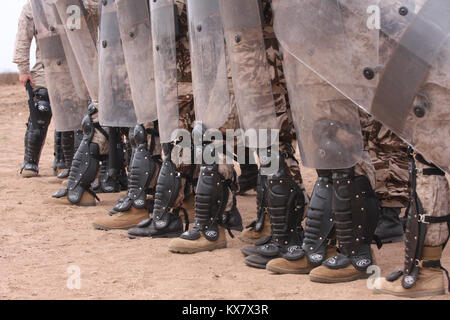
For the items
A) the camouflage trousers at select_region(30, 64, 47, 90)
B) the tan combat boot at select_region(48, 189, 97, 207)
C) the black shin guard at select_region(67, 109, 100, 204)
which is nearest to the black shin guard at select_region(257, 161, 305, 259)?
the black shin guard at select_region(67, 109, 100, 204)

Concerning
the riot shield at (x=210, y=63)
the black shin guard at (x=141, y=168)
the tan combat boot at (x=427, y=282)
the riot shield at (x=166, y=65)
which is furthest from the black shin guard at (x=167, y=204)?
the tan combat boot at (x=427, y=282)

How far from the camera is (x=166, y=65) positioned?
16.8 feet

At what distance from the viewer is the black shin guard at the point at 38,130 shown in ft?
28.7

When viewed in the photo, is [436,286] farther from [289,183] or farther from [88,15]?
[88,15]

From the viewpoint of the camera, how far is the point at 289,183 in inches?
178

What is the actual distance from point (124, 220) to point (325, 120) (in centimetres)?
235

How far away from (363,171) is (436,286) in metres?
0.75

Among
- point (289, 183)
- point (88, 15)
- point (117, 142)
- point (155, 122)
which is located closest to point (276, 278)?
point (289, 183)

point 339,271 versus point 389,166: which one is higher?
point 389,166

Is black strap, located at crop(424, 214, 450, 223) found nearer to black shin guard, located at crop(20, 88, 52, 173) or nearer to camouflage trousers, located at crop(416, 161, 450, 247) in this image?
camouflage trousers, located at crop(416, 161, 450, 247)

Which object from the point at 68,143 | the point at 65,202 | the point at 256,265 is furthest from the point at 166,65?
the point at 68,143

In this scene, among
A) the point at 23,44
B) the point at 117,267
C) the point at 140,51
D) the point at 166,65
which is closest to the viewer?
the point at 117,267

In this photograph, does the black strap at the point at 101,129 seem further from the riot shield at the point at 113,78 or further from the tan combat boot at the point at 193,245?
the tan combat boot at the point at 193,245

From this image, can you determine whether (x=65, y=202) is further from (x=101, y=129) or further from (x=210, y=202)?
(x=210, y=202)
